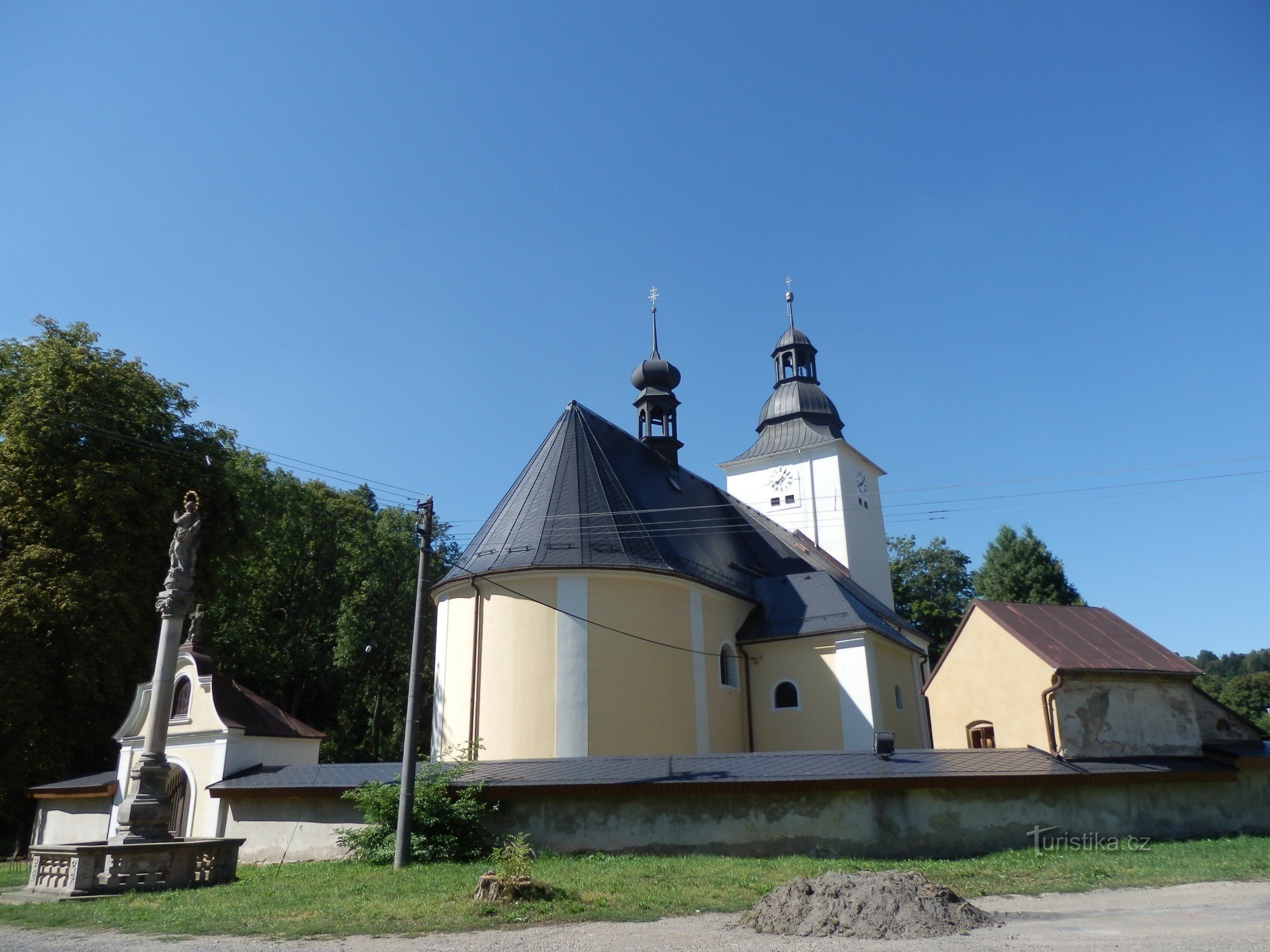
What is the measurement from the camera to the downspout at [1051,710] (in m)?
14.8

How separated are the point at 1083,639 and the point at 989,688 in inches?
75.8

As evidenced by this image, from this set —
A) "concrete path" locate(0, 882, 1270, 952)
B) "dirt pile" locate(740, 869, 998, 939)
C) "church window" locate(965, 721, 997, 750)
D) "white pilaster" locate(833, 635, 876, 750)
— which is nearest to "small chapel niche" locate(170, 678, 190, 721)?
"concrete path" locate(0, 882, 1270, 952)

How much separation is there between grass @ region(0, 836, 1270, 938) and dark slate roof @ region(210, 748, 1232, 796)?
1.07 meters

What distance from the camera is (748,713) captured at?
2316 centimetres

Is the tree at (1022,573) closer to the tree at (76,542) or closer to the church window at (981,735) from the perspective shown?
the church window at (981,735)

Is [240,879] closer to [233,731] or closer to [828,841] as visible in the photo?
[233,731]

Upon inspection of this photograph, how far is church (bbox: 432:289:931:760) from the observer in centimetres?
1892

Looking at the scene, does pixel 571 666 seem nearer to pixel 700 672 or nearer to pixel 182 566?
pixel 700 672

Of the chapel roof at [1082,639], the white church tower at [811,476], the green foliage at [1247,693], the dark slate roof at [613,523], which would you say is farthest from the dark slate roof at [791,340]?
the green foliage at [1247,693]

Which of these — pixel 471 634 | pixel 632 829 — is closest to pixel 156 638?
pixel 471 634

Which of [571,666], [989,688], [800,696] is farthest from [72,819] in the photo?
[989,688]

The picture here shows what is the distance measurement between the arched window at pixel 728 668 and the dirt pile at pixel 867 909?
44.2ft

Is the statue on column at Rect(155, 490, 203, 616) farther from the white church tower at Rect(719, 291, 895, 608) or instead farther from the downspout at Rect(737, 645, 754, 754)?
the white church tower at Rect(719, 291, 895, 608)

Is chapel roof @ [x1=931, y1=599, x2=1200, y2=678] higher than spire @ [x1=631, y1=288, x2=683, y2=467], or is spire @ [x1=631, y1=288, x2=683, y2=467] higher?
spire @ [x1=631, y1=288, x2=683, y2=467]
